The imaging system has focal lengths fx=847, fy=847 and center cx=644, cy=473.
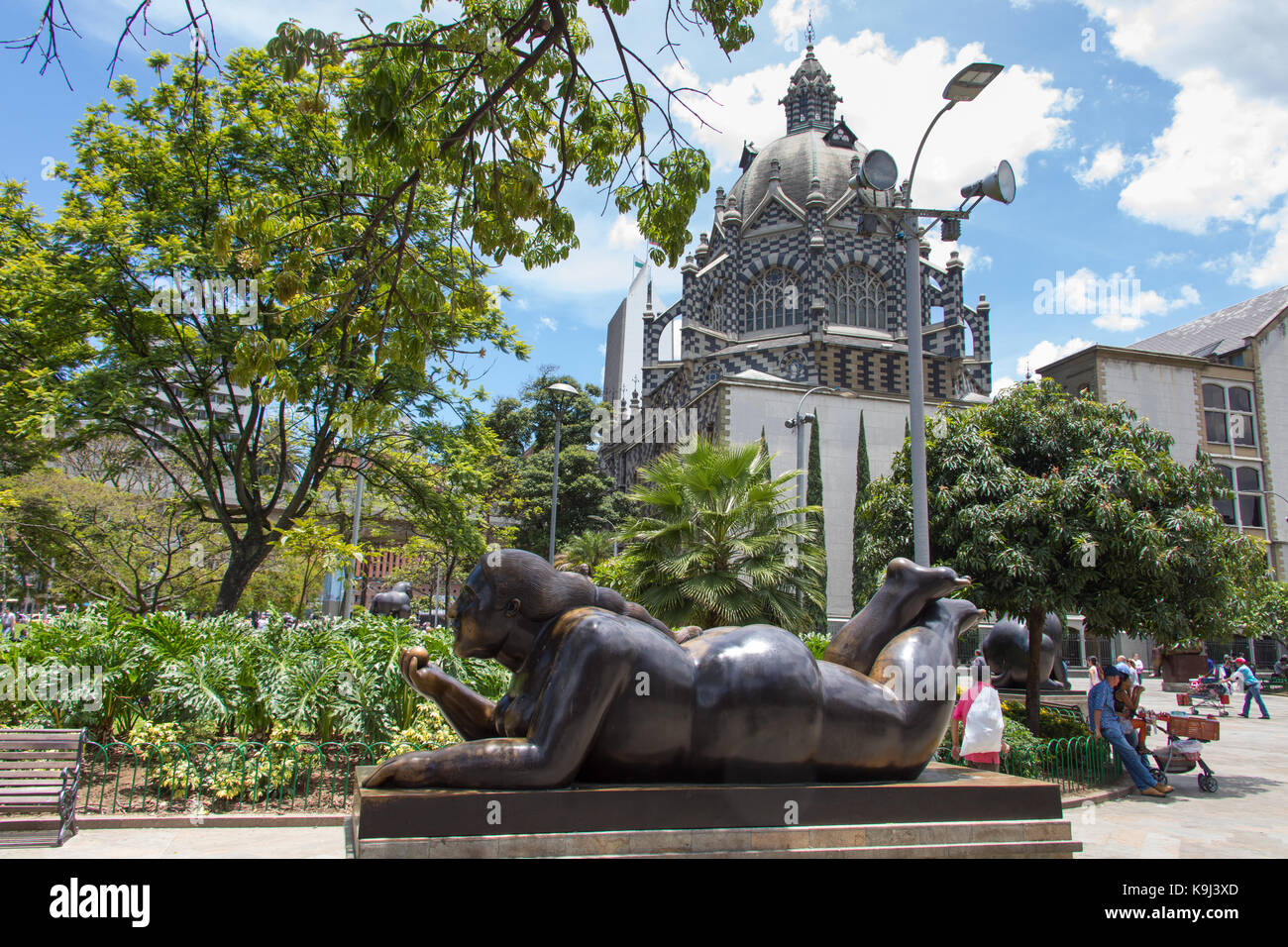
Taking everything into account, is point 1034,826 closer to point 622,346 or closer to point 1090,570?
point 1090,570

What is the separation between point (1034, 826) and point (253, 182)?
14.5 metres

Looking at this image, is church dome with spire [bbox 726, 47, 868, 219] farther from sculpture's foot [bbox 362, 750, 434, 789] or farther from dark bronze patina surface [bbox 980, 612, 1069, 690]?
sculpture's foot [bbox 362, 750, 434, 789]

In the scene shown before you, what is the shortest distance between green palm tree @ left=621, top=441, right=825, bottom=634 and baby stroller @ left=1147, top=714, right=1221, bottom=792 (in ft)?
16.4

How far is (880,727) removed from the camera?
4051 mm

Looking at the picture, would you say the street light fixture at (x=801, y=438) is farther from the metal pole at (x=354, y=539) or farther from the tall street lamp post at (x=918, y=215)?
the metal pole at (x=354, y=539)

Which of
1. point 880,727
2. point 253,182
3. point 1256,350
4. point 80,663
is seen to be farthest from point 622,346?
point 880,727

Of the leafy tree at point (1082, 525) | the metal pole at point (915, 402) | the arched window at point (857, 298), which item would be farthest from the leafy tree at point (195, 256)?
the arched window at point (857, 298)

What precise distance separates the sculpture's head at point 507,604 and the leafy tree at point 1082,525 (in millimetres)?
8821

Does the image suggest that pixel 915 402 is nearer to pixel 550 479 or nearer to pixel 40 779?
pixel 40 779

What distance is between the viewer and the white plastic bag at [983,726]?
6.78 metres

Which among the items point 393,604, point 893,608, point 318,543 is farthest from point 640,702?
point 393,604

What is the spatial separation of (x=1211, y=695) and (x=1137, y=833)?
66.2ft

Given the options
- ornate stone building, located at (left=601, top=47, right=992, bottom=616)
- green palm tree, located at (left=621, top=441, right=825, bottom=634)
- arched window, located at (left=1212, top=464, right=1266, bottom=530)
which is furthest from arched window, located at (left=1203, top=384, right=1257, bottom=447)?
green palm tree, located at (left=621, top=441, right=825, bottom=634)
